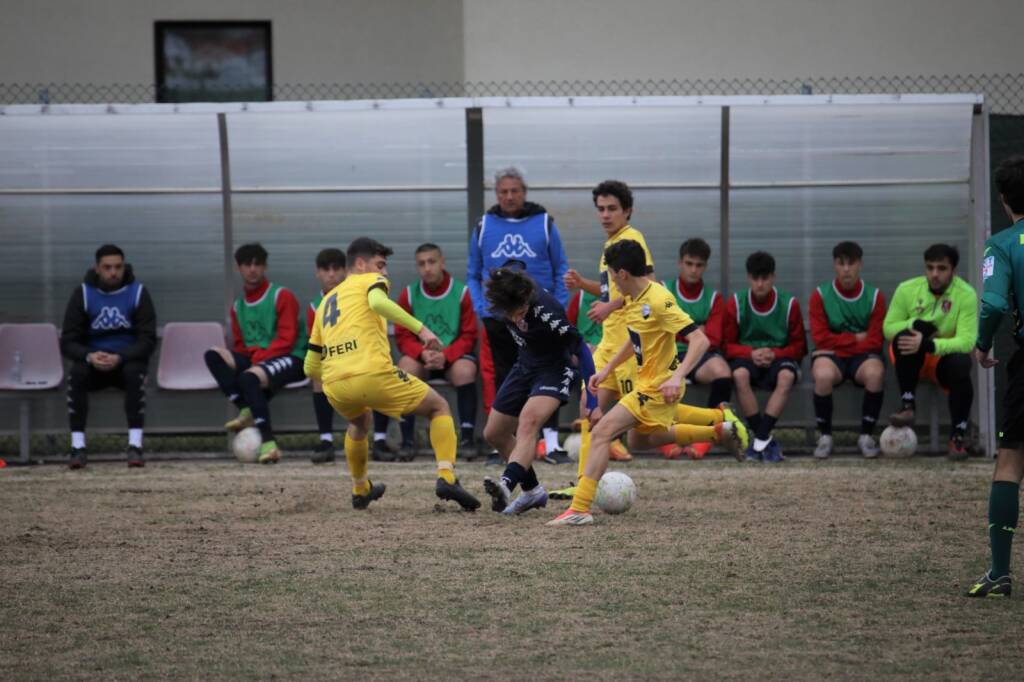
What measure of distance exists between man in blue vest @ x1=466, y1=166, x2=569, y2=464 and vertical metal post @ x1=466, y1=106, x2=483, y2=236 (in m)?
1.20

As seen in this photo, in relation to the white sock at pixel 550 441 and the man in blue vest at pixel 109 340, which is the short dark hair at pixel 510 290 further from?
the man in blue vest at pixel 109 340

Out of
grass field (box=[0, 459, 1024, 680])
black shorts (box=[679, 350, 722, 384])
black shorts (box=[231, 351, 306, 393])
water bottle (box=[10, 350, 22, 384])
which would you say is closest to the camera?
grass field (box=[0, 459, 1024, 680])

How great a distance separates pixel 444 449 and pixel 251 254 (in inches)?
167

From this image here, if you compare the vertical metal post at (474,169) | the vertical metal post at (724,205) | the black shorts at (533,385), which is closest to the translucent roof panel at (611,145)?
the vertical metal post at (724,205)

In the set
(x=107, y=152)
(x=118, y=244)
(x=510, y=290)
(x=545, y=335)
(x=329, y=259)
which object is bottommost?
(x=545, y=335)

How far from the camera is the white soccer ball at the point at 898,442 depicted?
11.8 meters

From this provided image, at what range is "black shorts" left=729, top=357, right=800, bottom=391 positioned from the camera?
12.0 metres

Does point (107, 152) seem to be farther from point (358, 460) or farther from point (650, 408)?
point (650, 408)

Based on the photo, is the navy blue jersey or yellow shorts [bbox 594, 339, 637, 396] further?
yellow shorts [bbox 594, 339, 637, 396]

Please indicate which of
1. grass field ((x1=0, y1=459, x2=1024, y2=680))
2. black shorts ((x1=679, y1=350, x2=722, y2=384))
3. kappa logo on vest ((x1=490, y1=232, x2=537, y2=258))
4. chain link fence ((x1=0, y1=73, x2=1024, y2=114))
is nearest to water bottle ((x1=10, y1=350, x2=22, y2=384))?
grass field ((x1=0, y1=459, x2=1024, y2=680))

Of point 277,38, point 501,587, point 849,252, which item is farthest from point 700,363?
point 277,38

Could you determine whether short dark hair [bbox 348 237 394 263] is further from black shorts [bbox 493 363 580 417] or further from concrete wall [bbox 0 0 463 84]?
concrete wall [bbox 0 0 463 84]

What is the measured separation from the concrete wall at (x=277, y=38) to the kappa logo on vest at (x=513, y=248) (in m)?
6.47

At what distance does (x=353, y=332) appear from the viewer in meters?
8.62
